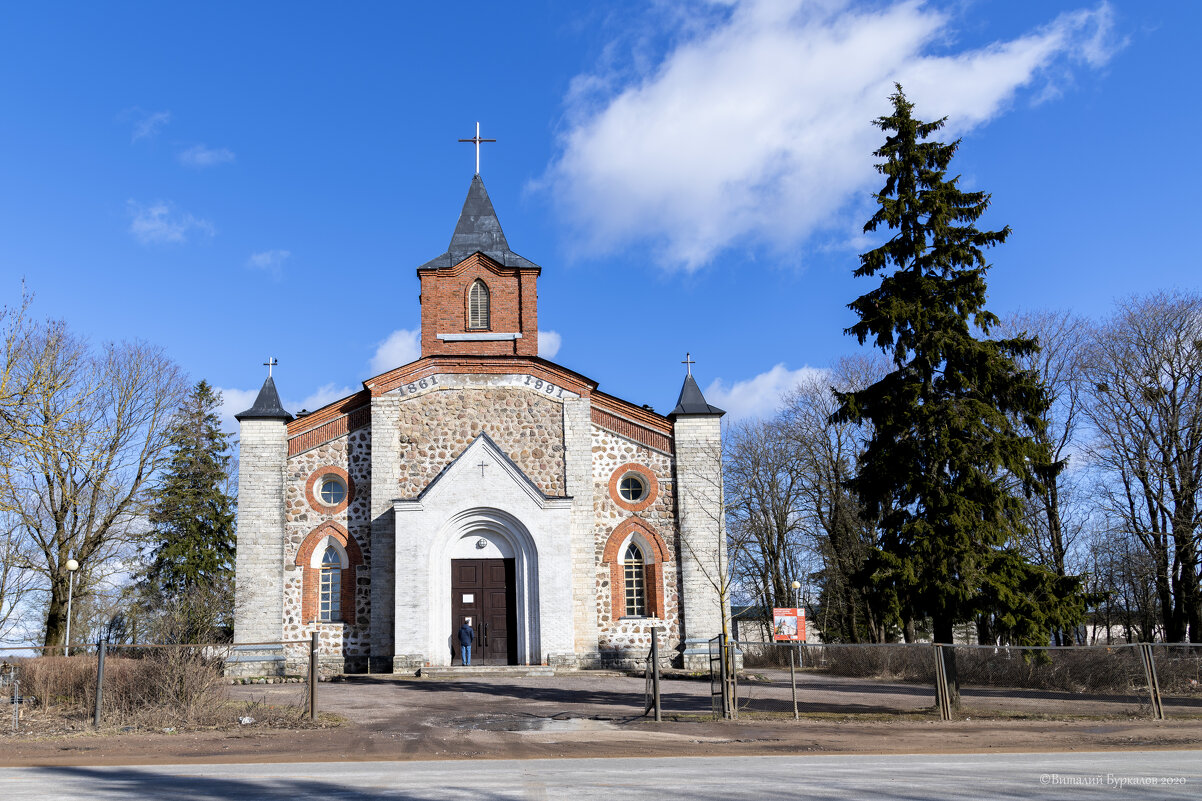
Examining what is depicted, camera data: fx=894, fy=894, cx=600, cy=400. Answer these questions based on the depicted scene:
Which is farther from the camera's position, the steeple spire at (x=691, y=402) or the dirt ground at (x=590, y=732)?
the steeple spire at (x=691, y=402)

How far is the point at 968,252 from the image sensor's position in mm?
18016

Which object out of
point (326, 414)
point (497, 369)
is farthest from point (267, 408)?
point (497, 369)

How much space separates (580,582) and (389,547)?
5765 mm

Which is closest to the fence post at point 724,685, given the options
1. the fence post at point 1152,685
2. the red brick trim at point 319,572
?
the fence post at point 1152,685

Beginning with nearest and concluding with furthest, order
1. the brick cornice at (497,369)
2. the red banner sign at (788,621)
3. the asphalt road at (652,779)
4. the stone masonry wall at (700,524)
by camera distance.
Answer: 1. the asphalt road at (652,779)
2. the stone masonry wall at (700,524)
3. the brick cornice at (497,369)
4. the red banner sign at (788,621)

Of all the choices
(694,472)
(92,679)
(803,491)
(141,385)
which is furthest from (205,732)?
(803,491)

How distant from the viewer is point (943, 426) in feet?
57.9

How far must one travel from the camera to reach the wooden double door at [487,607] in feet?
86.6

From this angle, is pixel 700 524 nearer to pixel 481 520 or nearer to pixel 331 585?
pixel 481 520

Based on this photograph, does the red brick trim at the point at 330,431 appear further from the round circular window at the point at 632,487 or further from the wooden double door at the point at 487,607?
the round circular window at the point at 632,487

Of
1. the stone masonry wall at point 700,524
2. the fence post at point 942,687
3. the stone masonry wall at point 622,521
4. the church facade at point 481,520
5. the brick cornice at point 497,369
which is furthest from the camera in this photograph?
the brick cornice at point 497,369

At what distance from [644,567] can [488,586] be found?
15.8ft

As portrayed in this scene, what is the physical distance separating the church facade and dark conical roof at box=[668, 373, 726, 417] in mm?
57

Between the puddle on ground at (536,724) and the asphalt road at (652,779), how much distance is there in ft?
11.6
